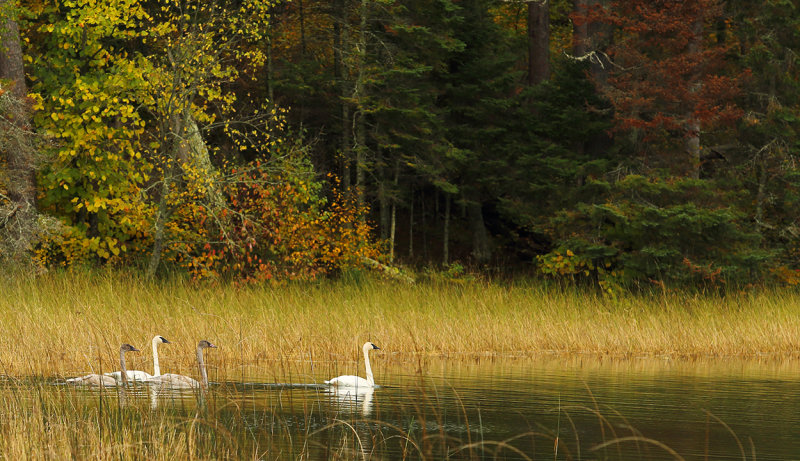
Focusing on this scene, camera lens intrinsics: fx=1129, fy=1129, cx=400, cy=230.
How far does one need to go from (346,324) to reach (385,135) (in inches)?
464

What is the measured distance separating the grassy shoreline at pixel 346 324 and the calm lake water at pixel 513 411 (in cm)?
101

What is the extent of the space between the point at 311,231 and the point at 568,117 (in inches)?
299

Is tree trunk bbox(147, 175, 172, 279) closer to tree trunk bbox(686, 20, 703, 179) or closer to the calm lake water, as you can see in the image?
the calm lake water

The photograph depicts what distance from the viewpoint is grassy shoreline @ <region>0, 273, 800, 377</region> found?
52.4 feet

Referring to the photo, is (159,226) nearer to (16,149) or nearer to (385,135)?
(16,149)

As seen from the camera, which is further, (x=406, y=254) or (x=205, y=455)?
(x=406, y=254)

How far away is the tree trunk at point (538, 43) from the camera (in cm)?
3419

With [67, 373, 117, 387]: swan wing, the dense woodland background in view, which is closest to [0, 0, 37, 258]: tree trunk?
the dense woodland background

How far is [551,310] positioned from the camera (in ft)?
67.0

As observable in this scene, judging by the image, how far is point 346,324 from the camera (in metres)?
18.2

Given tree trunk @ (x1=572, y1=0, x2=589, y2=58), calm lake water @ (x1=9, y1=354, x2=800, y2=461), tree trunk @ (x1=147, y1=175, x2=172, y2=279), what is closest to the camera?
calm lake water @ (x1=9, y1=354, x2=800, y2=461)

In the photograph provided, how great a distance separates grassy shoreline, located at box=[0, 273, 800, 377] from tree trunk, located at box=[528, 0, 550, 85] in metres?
13.0

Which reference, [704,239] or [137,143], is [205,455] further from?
[704,239]

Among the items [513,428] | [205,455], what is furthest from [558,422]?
[205,455]
